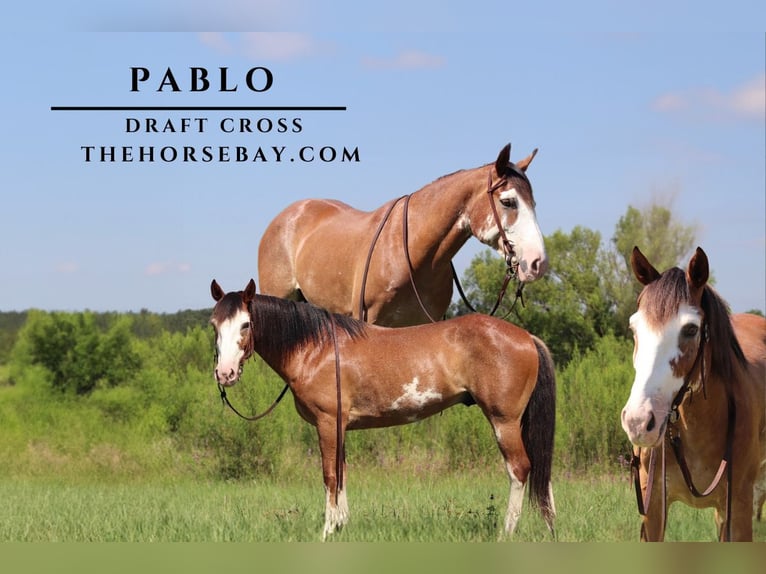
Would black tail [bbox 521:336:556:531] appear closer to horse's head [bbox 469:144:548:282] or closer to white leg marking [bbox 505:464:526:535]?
white leg marking [bbox 505:464:526:535]

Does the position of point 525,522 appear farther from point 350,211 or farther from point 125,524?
point 350,211

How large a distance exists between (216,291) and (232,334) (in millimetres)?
418

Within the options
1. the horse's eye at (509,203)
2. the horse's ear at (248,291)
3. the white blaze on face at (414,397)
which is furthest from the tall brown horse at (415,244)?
the horse's ear at (248,291)

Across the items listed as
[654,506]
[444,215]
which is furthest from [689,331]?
[444,215]

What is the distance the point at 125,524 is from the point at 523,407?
116 inches

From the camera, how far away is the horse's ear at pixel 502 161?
630cm

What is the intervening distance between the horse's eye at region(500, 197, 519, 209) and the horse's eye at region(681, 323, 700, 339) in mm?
2665

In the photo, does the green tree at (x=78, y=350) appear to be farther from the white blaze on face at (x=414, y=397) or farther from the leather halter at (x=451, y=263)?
the white blaze on face at (x=414, y=397)

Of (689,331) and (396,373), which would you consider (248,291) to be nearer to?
(396,373)

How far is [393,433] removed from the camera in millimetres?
12359

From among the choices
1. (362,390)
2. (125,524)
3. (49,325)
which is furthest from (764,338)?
(49,325)

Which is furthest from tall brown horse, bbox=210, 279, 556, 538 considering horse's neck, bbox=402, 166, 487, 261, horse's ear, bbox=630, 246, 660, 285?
horse's ear, bbox=630, 246, 660, 285

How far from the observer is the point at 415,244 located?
7.00 metres

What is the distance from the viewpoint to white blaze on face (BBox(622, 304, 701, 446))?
3555 millimetres
